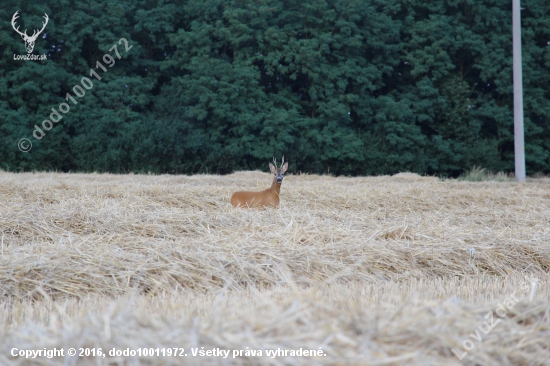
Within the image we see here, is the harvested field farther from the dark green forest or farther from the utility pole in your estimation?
the dark green forest

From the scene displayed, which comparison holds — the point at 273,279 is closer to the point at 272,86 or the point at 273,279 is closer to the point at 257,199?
the point at 257,199

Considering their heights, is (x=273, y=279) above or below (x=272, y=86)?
below

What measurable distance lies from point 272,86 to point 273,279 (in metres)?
20.9

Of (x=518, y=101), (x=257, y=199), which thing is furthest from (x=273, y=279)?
(x=518, y=101)

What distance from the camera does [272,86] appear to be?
24438mm

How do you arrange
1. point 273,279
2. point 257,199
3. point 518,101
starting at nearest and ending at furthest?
1. point 273,279
2. point 257,199
3. point 518,101

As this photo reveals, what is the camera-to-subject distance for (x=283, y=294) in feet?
9.75

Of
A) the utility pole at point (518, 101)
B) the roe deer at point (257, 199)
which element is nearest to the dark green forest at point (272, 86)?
the utility pole at point (518, 101)

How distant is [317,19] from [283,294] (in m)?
21.9

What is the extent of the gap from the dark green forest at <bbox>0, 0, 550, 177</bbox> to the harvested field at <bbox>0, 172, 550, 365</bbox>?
12651 mm

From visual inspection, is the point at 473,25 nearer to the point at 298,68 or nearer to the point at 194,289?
the point at 298,68

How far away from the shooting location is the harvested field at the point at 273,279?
6.85 feet

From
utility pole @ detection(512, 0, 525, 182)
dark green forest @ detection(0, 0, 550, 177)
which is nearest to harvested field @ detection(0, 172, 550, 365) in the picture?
utility pole @ detection(512, 0, 525, 182)

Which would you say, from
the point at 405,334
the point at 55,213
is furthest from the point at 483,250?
the point at 55,213
